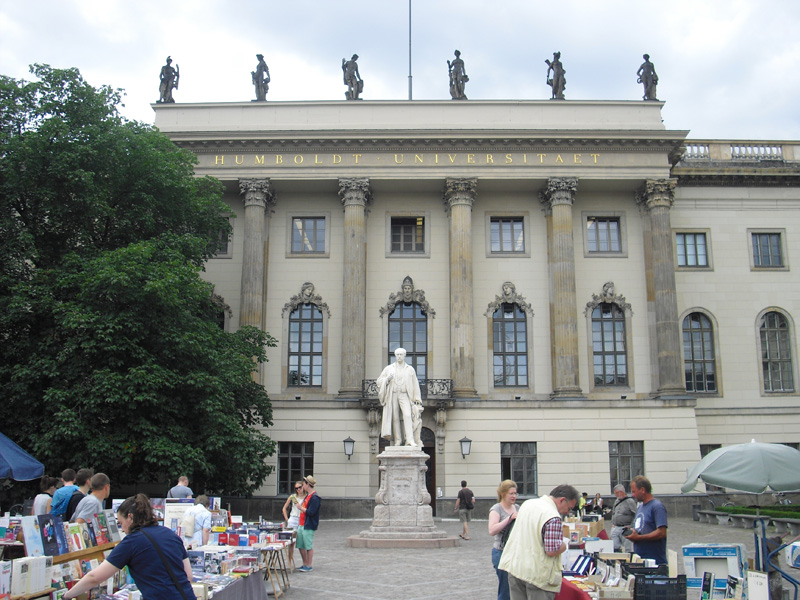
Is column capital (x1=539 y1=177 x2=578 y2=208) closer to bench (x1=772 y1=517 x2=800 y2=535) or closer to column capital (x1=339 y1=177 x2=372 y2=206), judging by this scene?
column capital (x1=339 y1=177 x2=372 y2=206)

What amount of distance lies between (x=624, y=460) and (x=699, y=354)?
7196mm

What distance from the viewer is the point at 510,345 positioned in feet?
116

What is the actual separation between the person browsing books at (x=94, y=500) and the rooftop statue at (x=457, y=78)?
98.9 ft

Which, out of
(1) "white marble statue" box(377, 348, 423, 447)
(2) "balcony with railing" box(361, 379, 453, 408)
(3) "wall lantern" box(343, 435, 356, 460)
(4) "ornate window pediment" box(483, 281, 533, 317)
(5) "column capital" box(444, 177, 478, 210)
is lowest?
(3) "wall lantern" box(343, 435, 356, 460)

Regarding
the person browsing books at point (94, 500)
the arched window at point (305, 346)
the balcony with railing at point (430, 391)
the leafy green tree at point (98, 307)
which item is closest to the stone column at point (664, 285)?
the balcony with railing at point (430, 391)

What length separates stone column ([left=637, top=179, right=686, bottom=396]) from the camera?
1328 inches

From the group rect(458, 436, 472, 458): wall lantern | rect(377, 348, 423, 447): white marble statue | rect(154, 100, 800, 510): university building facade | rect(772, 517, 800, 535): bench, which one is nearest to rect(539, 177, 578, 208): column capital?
rect(154, 100, 800, 510): university building facade

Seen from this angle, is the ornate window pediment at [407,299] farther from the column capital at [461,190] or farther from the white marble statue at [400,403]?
the white marble statue at [400,403]

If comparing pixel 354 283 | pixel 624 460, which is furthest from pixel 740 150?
pixel 354 283

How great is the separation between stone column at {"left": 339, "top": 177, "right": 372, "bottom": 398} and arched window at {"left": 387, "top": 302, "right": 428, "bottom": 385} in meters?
1.49

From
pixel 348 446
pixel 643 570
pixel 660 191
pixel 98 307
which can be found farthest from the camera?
pixel 660 191

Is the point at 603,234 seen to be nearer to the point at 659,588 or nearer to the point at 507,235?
the point at 507,235

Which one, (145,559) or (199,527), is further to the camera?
(199,527)

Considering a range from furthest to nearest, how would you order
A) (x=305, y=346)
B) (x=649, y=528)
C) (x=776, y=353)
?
(x=776, y=353) → (x=305, y=346) → (x=649, y=528)
